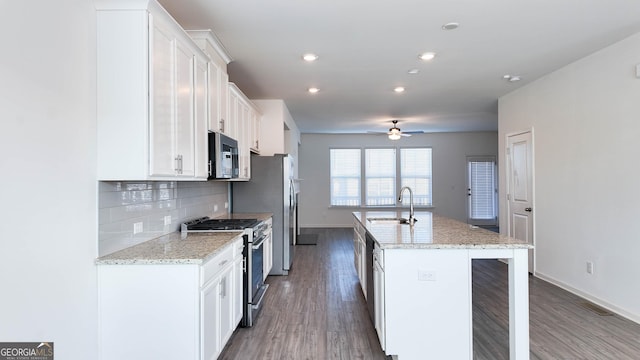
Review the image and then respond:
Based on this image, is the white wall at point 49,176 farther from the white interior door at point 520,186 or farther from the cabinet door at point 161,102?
the white interior door at point 520,186

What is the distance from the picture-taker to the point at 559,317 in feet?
10.9

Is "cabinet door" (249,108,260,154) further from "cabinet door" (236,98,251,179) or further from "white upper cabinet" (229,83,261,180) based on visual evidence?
"cabinet door" (236,98,251,179)

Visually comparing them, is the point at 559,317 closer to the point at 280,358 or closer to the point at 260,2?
the point at 280,358

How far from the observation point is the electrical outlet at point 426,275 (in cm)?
244

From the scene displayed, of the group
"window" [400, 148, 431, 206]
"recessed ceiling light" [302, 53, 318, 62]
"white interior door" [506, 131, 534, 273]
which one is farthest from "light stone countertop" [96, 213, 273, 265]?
"window" [400, 148, 431, 206]

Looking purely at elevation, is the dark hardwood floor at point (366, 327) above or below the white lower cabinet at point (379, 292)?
below

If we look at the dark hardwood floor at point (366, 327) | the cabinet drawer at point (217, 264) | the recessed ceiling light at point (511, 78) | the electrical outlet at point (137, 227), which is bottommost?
the dark hardwood floor at point (366, 327)

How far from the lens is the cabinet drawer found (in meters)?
2.11

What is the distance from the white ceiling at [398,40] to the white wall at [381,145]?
414cm

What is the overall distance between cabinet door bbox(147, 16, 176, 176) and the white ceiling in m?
0.54

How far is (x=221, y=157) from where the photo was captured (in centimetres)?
318

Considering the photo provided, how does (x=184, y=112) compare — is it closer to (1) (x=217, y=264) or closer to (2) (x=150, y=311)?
(1) (x=217, y=264)

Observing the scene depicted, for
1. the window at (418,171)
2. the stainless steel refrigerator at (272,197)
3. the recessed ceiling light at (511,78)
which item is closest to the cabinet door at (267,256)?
the stainless steel refrigerator at (272,197)

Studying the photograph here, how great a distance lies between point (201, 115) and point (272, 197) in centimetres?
231
